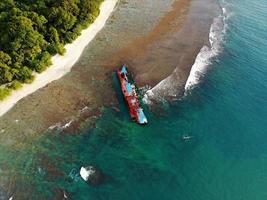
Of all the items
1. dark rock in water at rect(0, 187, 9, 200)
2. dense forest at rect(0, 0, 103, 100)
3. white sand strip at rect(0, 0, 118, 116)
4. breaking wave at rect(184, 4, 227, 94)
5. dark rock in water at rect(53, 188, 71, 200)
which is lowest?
breaking wave at rect(184, 4, 227, 94)

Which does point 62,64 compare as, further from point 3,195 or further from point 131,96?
point 3,195

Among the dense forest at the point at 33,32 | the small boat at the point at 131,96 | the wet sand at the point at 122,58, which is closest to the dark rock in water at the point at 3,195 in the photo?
the wet sand at the point at 122,58

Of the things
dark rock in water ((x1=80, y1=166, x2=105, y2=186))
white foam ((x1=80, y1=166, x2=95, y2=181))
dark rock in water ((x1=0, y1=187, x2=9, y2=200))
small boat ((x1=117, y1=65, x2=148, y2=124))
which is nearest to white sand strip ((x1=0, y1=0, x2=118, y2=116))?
small boat ((x1=117, y1=65, x2=148, y2=124))

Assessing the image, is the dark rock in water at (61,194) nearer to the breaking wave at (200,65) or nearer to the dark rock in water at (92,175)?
the dark rock in water at (92,175)

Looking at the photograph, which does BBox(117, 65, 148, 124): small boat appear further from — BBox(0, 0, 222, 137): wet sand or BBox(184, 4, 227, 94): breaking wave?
BBox(184, 4, 227, 94): breaking wave

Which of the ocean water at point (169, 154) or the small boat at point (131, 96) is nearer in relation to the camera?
the ocean water at point (169, 154)

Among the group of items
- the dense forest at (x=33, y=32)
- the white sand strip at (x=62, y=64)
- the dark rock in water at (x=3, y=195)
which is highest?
the dense forest at (x=33, y=32)

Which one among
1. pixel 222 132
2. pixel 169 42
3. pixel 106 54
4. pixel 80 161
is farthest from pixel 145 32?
pixel 80 161
